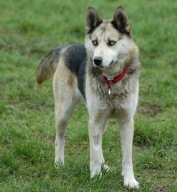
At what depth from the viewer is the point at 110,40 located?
5465mm

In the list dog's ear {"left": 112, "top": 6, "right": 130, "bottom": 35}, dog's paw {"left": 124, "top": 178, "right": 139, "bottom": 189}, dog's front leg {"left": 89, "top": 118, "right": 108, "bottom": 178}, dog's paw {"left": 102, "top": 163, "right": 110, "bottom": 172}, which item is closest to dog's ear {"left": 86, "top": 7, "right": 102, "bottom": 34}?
dog's ear {"left": 112, "top": 6, "right": 130, "bottom": 35}

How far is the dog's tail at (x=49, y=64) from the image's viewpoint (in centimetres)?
685

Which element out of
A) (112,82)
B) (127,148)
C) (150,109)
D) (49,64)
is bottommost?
(150,109)

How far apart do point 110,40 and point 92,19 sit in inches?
16.9

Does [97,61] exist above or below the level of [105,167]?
above

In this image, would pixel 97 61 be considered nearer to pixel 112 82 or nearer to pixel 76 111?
pixel 112 82

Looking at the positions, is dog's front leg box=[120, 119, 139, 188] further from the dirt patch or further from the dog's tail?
the dirt patch

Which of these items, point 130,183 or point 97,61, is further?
point 130,183

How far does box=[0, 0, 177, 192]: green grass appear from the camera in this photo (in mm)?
5891

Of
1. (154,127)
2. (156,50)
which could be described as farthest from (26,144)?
(156,50)

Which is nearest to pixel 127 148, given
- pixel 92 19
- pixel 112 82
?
pixel 112 82

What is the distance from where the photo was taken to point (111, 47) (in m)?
5.45

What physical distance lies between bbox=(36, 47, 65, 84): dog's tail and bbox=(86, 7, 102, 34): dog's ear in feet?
3.60

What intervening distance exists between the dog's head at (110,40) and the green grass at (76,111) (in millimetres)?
1200
